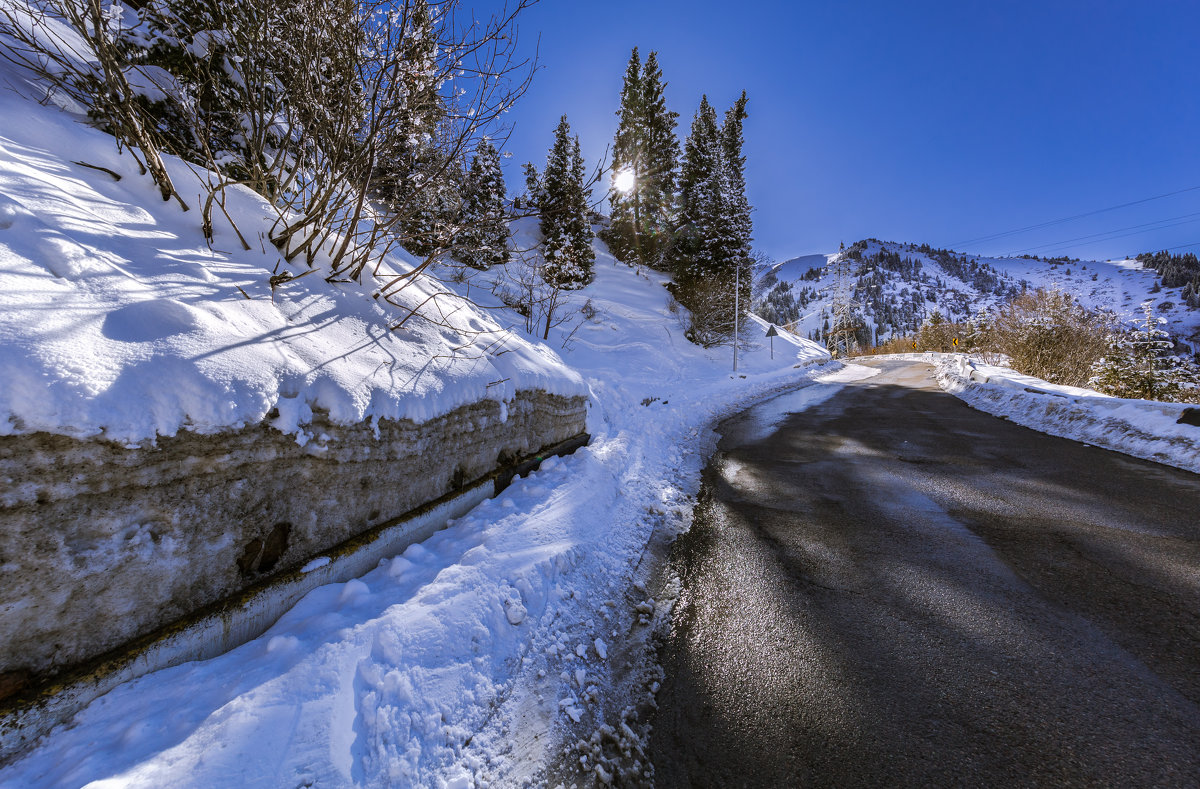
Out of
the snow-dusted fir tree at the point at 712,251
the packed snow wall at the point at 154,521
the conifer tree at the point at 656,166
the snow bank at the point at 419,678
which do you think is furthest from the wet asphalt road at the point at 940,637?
the conifer tree at the point at 656,166

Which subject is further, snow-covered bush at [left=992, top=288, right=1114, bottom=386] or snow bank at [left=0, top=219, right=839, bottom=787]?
snow-covered bush at [left=992, top=288, right=1114, bottom=386]

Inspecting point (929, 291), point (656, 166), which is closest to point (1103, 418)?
point (656, 166)

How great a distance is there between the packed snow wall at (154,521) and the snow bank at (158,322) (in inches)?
4.6

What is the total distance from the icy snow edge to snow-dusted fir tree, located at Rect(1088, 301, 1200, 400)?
10241 mm

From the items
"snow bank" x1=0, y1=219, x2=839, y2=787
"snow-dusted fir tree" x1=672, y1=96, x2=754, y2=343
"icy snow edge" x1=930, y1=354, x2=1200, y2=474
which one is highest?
→ "snow-dusted fir tree" x1=672, y1=96, x2=754, y2=343

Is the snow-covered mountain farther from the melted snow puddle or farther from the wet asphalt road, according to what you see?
the wet asphalt road

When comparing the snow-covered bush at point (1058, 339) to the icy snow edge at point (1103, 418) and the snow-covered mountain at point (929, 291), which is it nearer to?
the icy snow edge at point (1103, 418)

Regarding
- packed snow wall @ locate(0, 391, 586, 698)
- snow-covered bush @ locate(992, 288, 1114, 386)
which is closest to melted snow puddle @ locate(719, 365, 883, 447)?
packed snow wall @ locate(0, 391, 586, 698)

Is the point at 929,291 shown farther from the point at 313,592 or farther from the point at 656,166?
the point at 313,592

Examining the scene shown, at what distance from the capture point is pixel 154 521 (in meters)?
1.82

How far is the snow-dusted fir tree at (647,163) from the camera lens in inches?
1161

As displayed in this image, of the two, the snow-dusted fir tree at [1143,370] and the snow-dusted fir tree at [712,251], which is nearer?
the snow-dusted fir tree at [1143,370]

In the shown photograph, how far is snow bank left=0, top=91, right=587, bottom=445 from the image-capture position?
1.72 m

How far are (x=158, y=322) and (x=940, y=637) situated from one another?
15.6ft
